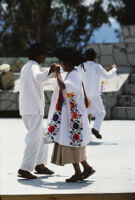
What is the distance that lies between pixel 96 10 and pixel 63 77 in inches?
1015

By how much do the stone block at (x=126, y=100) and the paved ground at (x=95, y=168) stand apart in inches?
154

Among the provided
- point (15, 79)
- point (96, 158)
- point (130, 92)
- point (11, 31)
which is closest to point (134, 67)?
point (130, 92)

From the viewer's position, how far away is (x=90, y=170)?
18.7ft

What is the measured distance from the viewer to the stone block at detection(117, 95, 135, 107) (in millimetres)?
14484

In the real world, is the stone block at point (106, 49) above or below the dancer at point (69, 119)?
above

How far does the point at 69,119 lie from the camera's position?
218 inches

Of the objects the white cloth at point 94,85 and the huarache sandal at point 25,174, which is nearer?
the huarache sandal at point 25,174

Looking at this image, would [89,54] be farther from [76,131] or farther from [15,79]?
[15,79]

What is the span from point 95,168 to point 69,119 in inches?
46.3

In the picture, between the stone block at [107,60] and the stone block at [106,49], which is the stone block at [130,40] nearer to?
the stone block at [106,49]

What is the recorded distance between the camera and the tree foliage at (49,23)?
30.9m

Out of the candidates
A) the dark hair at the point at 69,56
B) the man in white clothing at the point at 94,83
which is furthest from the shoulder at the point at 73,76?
the man in white clothing at the point at 94,83

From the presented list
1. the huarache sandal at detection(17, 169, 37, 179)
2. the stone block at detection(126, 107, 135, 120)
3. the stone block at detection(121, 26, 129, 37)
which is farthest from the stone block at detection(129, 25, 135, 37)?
the huarache sandal at detection(17, 169, 37, 179)

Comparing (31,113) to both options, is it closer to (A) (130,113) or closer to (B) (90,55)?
(B) (90,55)
